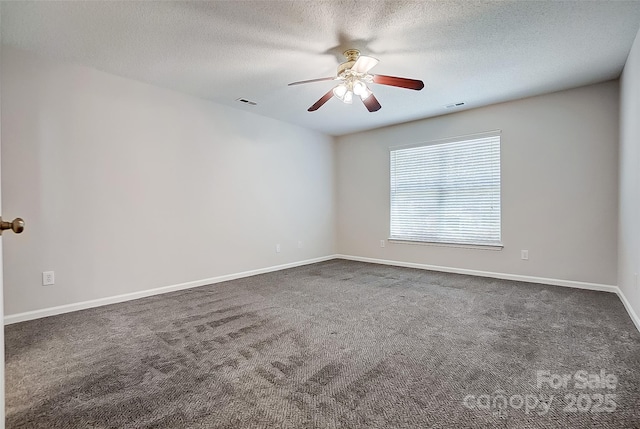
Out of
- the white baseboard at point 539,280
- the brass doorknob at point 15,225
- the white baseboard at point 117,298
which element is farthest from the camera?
the white baseboard at point 539,280

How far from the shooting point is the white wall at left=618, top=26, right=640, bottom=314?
2551 millimetres

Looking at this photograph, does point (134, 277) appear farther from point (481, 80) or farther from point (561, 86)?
point (561, 86)

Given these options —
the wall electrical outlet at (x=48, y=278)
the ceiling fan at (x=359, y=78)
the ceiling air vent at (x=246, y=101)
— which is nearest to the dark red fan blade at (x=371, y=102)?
the ceiling fan at (x=359, y=78)

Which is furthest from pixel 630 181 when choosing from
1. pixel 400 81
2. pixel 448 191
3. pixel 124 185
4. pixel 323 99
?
pixel 124 185

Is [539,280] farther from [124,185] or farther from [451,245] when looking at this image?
[124,185]

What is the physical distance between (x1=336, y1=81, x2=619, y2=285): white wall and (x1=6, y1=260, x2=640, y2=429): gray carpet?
2.12 ft

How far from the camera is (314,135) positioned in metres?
5.62

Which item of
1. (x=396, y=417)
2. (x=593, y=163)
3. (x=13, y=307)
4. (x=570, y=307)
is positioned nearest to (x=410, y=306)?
(x=570, y=307)

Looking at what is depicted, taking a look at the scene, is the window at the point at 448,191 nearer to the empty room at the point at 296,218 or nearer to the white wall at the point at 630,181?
the empty room at the point at 296,218

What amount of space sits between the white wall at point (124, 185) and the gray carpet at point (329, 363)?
0.49 meters

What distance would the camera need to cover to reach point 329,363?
198 cm

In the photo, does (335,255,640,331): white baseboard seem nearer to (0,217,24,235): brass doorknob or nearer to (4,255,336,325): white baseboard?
(4,255,336,325): white baseboard

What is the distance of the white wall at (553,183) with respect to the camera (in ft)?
11.6

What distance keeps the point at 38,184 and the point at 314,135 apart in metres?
3.85
